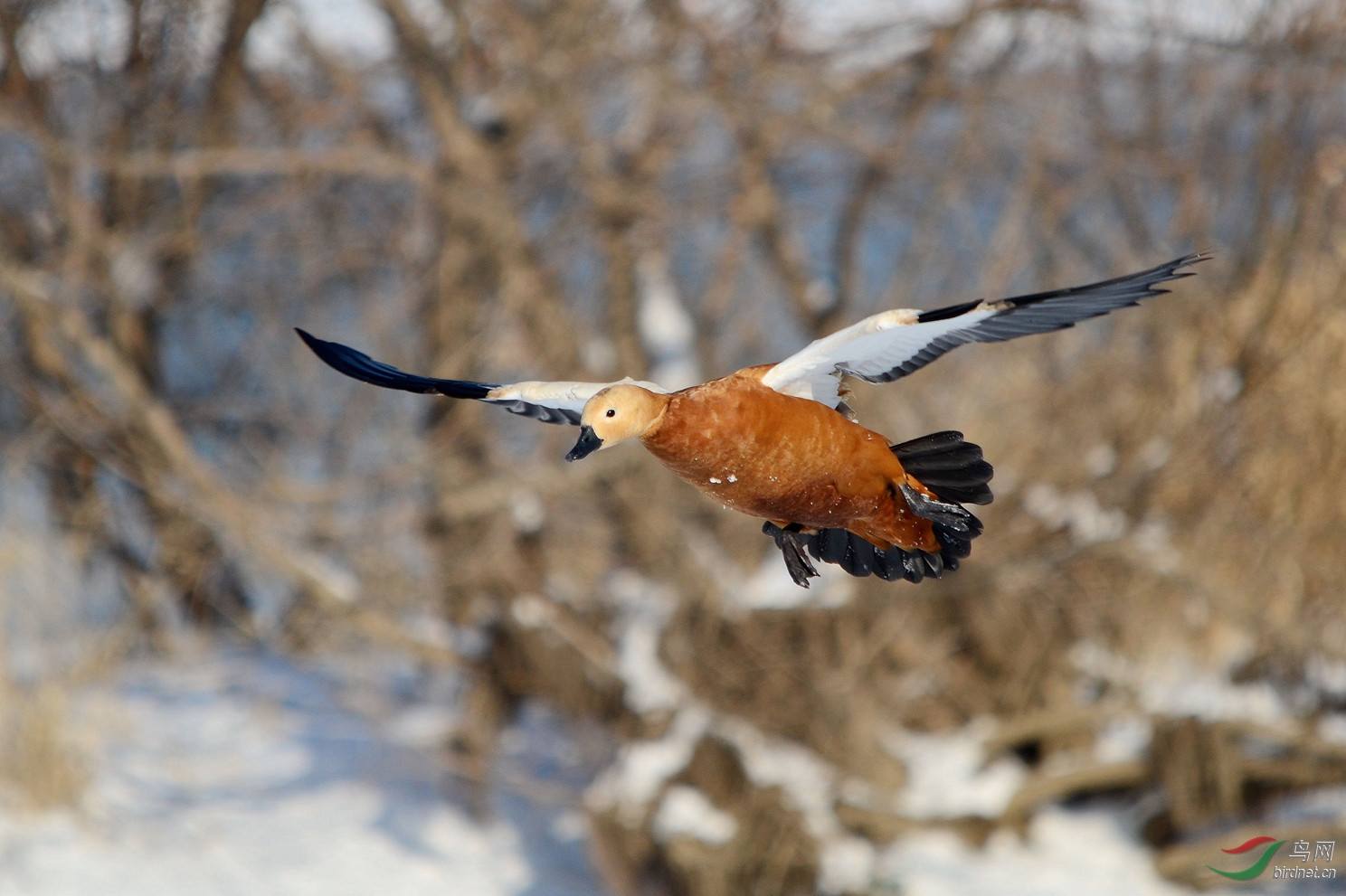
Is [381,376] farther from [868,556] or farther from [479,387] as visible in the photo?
[868,556]

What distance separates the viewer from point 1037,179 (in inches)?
228

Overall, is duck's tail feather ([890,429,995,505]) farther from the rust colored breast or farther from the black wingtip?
the black wingtip

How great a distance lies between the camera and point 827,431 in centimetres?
178

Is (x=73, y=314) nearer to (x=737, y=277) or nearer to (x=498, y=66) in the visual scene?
(x=498, y=66)

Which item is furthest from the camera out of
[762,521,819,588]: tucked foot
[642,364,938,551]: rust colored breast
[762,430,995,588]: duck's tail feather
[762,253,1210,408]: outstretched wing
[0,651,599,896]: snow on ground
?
[0,651,599,896]: snow on ground

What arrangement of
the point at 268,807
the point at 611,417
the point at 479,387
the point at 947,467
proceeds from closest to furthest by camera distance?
the point at 611,417
the point at 479,387
the point at 947,467
the point at 268,807

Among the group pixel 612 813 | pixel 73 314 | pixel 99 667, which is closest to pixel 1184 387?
pixel 612 813

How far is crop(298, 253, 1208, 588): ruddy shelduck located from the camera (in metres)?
1.64

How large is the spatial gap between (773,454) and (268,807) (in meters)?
5.24

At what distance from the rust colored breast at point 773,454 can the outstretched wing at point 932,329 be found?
0.07 meters

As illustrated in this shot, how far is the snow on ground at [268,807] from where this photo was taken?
5422 millimetres

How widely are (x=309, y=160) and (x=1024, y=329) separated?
440 cm

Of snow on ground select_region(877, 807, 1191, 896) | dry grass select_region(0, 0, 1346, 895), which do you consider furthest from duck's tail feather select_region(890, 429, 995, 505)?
snow on ground select_region(877, 807, 1191, 896)

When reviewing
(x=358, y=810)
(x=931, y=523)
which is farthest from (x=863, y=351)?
(x=358, y=810)
